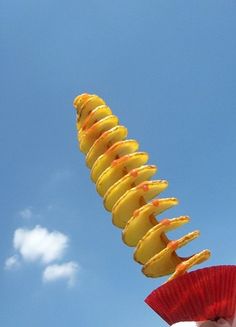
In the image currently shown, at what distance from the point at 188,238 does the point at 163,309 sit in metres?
0.97

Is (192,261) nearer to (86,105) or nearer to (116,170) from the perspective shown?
(116,170)

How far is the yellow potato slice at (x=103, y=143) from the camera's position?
541cm

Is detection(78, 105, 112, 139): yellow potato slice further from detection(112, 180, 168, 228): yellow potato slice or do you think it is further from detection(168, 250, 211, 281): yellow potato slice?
detection(168, 250, 211, 281): yellow potato slice

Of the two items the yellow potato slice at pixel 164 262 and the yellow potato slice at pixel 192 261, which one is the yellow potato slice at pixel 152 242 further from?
the yellow potato slice at pixel 192 261

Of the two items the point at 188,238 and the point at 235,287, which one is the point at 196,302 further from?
the point at 188,238

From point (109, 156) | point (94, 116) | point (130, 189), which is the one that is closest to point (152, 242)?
point (130, 189)

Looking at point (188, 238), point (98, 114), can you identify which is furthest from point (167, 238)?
point (98, 114)

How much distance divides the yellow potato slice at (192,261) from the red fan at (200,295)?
21.0 inches

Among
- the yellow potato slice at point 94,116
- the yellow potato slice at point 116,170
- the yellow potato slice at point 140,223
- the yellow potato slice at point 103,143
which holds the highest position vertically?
the yellow potato slice at point 94,116

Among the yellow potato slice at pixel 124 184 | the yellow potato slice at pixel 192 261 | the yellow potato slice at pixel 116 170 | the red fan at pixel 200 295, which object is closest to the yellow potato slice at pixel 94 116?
→ the yellow potato slice at pixel 116 170

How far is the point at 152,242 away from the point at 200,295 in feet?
3.48

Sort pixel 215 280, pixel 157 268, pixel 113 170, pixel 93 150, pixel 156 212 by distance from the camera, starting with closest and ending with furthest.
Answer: pixel 215 280
pixel 157 268
pixel 156 212
pixel 113 170
pixel 93 150

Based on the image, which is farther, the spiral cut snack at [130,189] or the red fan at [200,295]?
the spiral cut snack at [130,189]

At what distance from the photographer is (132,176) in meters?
4.96
